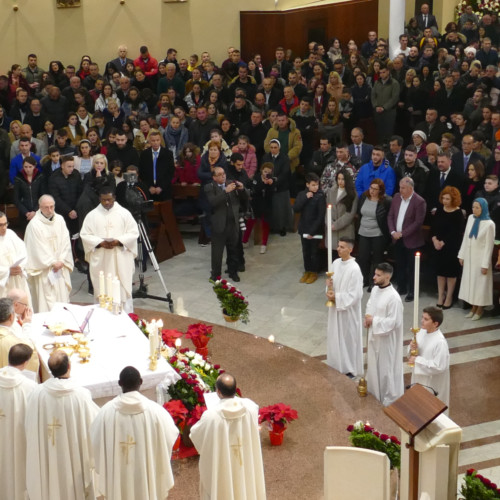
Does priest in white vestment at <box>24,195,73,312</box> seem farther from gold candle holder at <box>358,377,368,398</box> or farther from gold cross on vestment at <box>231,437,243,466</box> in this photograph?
gold cross on vestment at <box>231,437,243,466</box>

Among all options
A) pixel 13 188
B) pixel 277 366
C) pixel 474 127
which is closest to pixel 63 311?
pixel 277 366

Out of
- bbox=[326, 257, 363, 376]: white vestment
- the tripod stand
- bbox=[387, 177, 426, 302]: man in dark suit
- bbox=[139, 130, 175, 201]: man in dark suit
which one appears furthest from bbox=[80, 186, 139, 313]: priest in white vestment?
bbox=[387, 177, 426, 302]: man in dark suit

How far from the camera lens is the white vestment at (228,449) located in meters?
6.86

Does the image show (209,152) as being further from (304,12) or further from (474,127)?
(304,12)

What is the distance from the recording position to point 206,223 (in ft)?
48.0

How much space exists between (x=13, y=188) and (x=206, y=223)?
114 inches

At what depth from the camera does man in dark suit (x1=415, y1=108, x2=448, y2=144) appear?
14656 millimetres

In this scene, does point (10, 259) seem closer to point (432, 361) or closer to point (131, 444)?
point (131, 444)

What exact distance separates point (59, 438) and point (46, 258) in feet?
13.7

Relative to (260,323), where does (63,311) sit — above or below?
above

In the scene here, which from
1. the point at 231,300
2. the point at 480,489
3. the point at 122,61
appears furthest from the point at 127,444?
the point at 122,61

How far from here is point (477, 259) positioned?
1191 cm

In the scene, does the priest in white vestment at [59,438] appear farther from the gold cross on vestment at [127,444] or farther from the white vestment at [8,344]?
the white vestment at [8,344]

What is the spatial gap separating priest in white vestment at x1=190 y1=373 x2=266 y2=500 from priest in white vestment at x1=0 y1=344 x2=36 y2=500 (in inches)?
54.8
